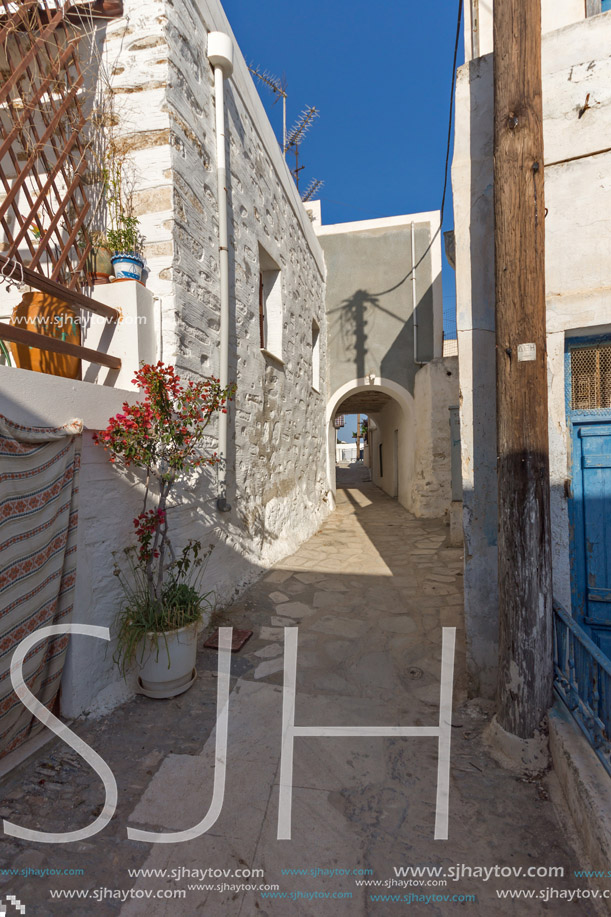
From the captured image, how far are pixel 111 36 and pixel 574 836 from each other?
5.18 meters

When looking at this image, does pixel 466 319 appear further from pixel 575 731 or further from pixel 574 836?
pixel 574 836

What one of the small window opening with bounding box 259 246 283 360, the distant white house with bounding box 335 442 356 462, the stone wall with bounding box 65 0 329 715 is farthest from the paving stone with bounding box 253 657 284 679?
the distant white house with bounding box 335 442 356 462

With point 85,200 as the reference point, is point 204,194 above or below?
above

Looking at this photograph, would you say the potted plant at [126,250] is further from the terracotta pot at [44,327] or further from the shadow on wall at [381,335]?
the shadow on wall at [381,335]

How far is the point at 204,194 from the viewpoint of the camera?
10.9 feet

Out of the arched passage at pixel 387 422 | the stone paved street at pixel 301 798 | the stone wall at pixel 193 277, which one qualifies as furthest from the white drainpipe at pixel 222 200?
the arched passage at pixel 387 422

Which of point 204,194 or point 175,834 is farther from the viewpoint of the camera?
point 204,194

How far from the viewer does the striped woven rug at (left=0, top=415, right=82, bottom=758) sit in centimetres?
173

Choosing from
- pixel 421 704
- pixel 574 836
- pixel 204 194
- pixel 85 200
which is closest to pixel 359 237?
pixel 204 194

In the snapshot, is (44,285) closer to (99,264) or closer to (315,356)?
(99,264)

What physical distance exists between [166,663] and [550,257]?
311 cm

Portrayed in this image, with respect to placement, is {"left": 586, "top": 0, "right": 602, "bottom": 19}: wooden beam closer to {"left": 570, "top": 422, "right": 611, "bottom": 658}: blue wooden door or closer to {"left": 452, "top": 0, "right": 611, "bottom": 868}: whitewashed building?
{"left": 452, "top": 0, "right": 611, "bottom": 868}: whitewashed building

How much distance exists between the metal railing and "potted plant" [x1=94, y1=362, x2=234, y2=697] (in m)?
1.94

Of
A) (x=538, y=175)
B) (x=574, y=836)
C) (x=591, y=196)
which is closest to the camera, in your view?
(x=574, y=836)
